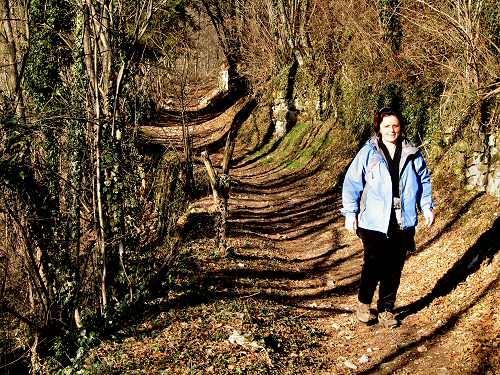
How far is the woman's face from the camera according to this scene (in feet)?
14.5

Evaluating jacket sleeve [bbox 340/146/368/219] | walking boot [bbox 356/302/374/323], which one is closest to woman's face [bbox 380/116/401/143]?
jacket sleeve [bbox 340/146/368/219]

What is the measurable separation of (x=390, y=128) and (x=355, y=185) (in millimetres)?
624

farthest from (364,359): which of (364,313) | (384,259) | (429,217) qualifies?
(429,217)

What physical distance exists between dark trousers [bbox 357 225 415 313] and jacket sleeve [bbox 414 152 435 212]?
0.27m

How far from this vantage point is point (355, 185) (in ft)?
15.3

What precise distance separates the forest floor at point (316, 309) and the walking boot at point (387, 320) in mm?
66

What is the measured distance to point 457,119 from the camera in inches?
353

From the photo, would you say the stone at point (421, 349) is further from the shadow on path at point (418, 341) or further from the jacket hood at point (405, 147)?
the jacket hood at point (405, 147)

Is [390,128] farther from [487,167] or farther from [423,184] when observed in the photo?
[487,167]

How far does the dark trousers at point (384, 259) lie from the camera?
4.65m

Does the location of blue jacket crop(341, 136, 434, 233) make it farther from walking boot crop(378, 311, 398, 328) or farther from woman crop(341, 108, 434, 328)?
walking boot crop(378, 311, 398, 328)

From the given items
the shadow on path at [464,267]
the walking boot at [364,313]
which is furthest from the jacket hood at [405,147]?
the shadow on path at [464,267]

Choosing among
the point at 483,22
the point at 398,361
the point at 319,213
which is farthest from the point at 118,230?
the point at 483,22

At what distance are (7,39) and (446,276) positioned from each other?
429 inches
